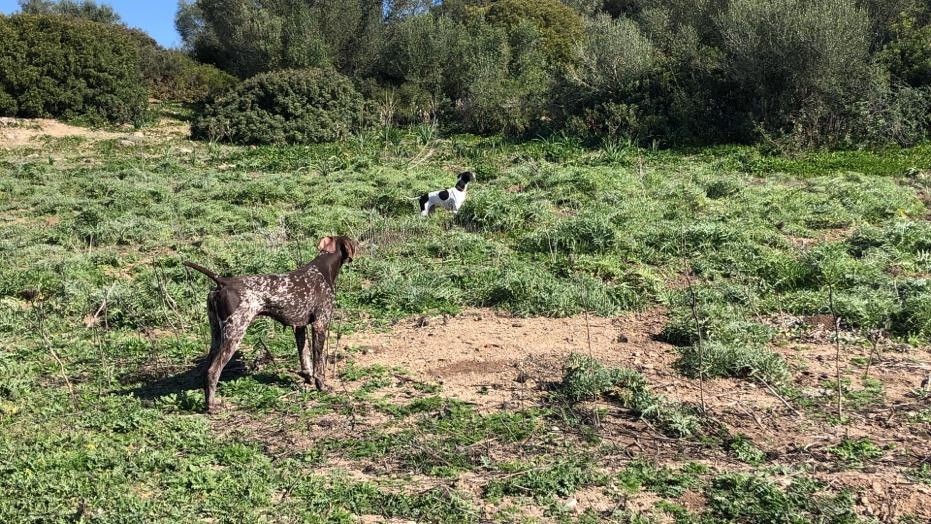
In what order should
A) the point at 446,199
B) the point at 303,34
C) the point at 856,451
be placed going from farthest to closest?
the point at 303,34
the point at 446,199
the point at 856,451

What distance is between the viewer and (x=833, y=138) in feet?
53.2

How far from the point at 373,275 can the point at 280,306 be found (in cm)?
313

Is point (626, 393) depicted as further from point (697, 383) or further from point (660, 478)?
point (660, 478)

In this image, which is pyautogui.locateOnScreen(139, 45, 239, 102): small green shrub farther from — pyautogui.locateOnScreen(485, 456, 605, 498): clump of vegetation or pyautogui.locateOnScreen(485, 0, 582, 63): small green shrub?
pyautogui.locateOnScreen(485, 456, 605, 498): clump of vegetation

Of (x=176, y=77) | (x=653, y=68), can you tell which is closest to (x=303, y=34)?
(x=176, y=77)

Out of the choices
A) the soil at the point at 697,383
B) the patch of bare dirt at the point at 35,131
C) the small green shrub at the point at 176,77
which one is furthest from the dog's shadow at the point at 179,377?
the small green shrub at the point at 176,77

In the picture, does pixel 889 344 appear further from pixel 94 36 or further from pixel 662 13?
pixel 662 13

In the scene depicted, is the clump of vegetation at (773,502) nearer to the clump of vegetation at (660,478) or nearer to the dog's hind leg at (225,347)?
the clump of vegetation at (660,478)

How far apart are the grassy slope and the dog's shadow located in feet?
0.09

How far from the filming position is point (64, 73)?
20.4 meters

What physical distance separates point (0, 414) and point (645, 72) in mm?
15785

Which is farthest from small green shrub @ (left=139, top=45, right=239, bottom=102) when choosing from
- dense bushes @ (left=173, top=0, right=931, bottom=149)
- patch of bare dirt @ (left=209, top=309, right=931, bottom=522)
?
patch of bare dirt @ (left=209, top=309, right=931, bottom=522)

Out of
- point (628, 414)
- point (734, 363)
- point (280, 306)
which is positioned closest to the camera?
point (628, 414)

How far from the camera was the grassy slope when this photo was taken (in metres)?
4.14
